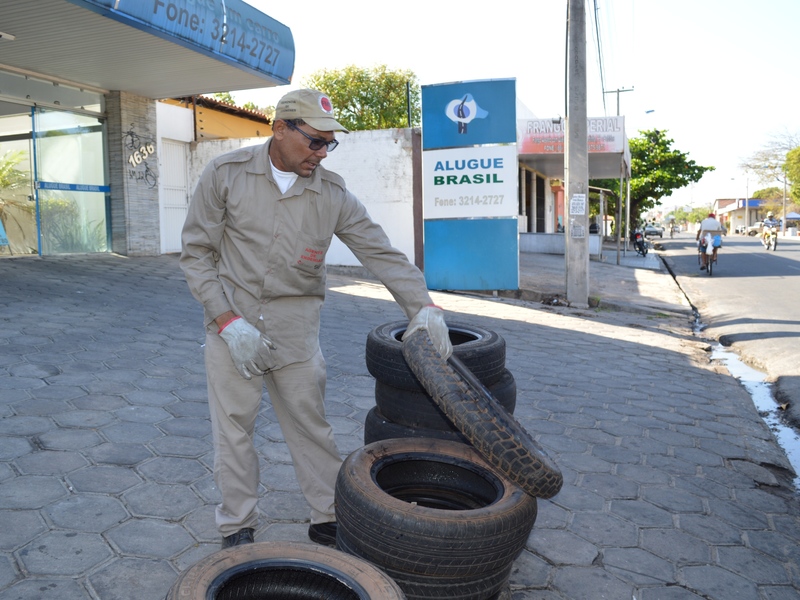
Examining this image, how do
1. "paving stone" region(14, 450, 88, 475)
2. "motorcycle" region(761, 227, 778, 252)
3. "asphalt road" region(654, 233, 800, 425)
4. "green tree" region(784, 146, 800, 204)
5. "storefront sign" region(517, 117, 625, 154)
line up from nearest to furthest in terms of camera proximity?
"paving stone" region(14, 450, 88, 475), "asphalt road" region(654, 233, 800, 425), "storefront sign" region(517, 117, 625, 154), "motorcycle" region(761, 227, 778, 252), "green tree" region(784, 146, 800, 204)

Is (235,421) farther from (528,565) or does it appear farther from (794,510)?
(794,510)

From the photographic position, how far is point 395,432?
10.6ft

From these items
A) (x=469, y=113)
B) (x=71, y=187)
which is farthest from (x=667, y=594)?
(x=71, y=187)

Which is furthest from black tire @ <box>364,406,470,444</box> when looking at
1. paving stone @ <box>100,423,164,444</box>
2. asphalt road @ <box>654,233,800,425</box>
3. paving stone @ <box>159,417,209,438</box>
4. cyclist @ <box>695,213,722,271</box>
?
cyclist @ <box>695,213,722,271</box>

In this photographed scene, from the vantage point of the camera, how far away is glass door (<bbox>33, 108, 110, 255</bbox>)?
12.8m

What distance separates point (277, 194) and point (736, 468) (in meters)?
3.49

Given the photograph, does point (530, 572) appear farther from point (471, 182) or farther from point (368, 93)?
point (368, 93)

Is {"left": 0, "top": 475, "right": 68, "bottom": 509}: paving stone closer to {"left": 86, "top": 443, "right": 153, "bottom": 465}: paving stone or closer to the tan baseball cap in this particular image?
{"left": 86, "top": 443, "right": 153, "bottom": 465}: paving stone

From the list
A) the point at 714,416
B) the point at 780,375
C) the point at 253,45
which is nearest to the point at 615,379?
the point at 714,416

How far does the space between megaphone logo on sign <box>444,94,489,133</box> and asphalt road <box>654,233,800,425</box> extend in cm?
519

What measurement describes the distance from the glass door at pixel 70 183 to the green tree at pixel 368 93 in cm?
1905

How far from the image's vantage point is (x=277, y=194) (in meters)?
2.81

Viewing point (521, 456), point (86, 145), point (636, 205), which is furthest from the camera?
point (636, 205)

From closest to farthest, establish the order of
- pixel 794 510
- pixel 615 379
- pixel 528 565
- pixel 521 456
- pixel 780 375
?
pixel 521 456
pixel 528 565
pixel 794 510
pixel 615 379
pixel 780 375
